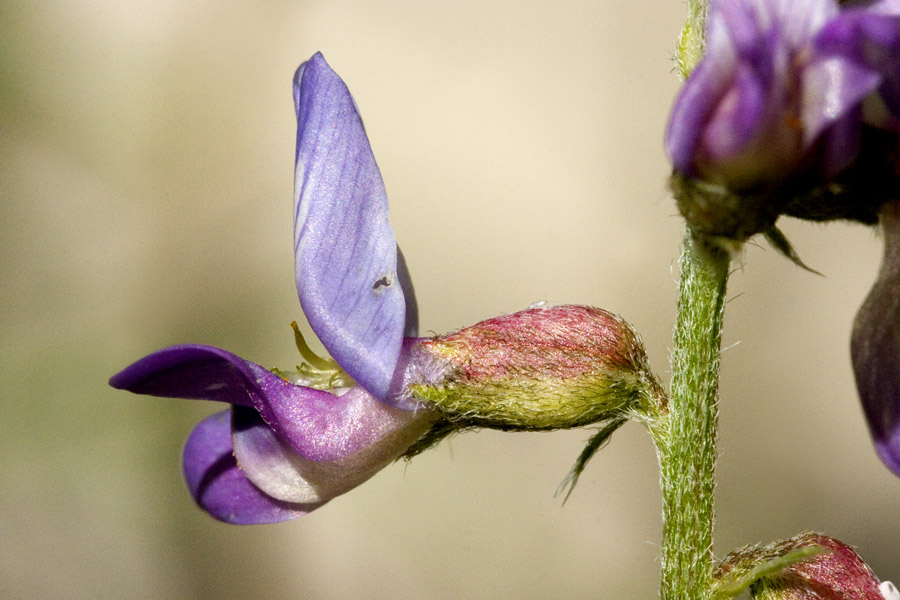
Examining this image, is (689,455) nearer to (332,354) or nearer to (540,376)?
(540,376)

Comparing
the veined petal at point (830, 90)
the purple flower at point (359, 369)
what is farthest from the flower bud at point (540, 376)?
the veined petal at point (830, 90)

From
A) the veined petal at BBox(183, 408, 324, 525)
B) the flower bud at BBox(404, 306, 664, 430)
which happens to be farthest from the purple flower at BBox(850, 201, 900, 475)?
the veined petal at BBox(183, 408, 324, 525)

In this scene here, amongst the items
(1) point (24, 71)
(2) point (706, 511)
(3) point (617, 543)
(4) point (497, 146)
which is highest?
(1) point (24, 71)

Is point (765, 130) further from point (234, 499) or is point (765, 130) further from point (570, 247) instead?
point (570, 247)

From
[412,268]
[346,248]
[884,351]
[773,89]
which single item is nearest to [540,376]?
[346,248]

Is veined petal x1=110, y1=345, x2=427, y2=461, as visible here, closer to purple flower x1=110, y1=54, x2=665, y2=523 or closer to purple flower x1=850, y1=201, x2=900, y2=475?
purple flower x1=110, y1=54, x2=665, y2=523

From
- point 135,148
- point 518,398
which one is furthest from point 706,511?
point 135,148

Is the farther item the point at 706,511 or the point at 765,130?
the point at 706,511
